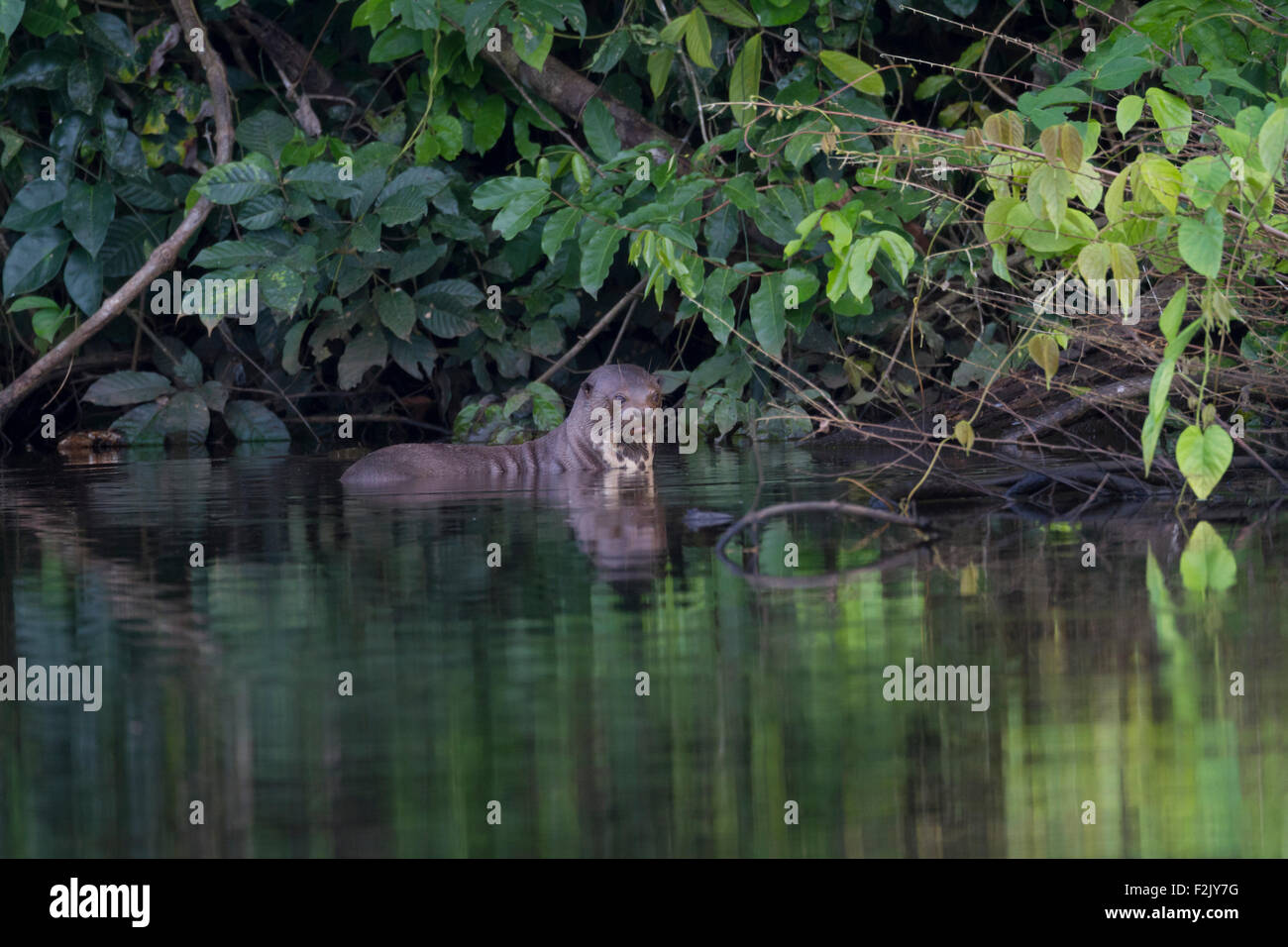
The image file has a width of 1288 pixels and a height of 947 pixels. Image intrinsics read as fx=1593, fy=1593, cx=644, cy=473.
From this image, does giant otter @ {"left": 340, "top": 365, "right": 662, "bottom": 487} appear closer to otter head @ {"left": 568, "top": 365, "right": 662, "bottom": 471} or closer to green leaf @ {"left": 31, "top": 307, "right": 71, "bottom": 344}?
otter head @ {"left": 568, "top": 365, "right": 662, "bottom": 471}

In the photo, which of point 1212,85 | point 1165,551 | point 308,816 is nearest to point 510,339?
point 1212,85

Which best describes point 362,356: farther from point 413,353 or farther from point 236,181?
point 236,181

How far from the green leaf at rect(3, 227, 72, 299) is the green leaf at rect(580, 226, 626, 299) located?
3.61 metres

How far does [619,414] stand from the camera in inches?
304

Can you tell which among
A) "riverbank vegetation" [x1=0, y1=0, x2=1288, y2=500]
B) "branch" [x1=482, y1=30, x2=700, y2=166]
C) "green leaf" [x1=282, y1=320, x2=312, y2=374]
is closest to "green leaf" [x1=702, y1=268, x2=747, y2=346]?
"riverbank vegetation" [x1=0, y1=0, x2=1288, y2=500]

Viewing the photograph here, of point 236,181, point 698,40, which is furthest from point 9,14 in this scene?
point 698,40

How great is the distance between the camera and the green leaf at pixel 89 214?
356 inches

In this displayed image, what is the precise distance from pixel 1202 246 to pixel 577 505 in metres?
2.99

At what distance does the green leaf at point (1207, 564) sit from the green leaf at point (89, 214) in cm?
666

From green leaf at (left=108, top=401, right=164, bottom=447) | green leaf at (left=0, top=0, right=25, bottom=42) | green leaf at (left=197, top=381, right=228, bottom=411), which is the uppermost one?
green leaf at (left=0, top=0, right=25, bottom=42)

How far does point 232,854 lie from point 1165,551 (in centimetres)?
Result: 285

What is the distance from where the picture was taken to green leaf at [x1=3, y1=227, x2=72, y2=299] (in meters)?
9.12

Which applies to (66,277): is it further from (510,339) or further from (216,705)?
(216,705)

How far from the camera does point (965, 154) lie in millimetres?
4980
